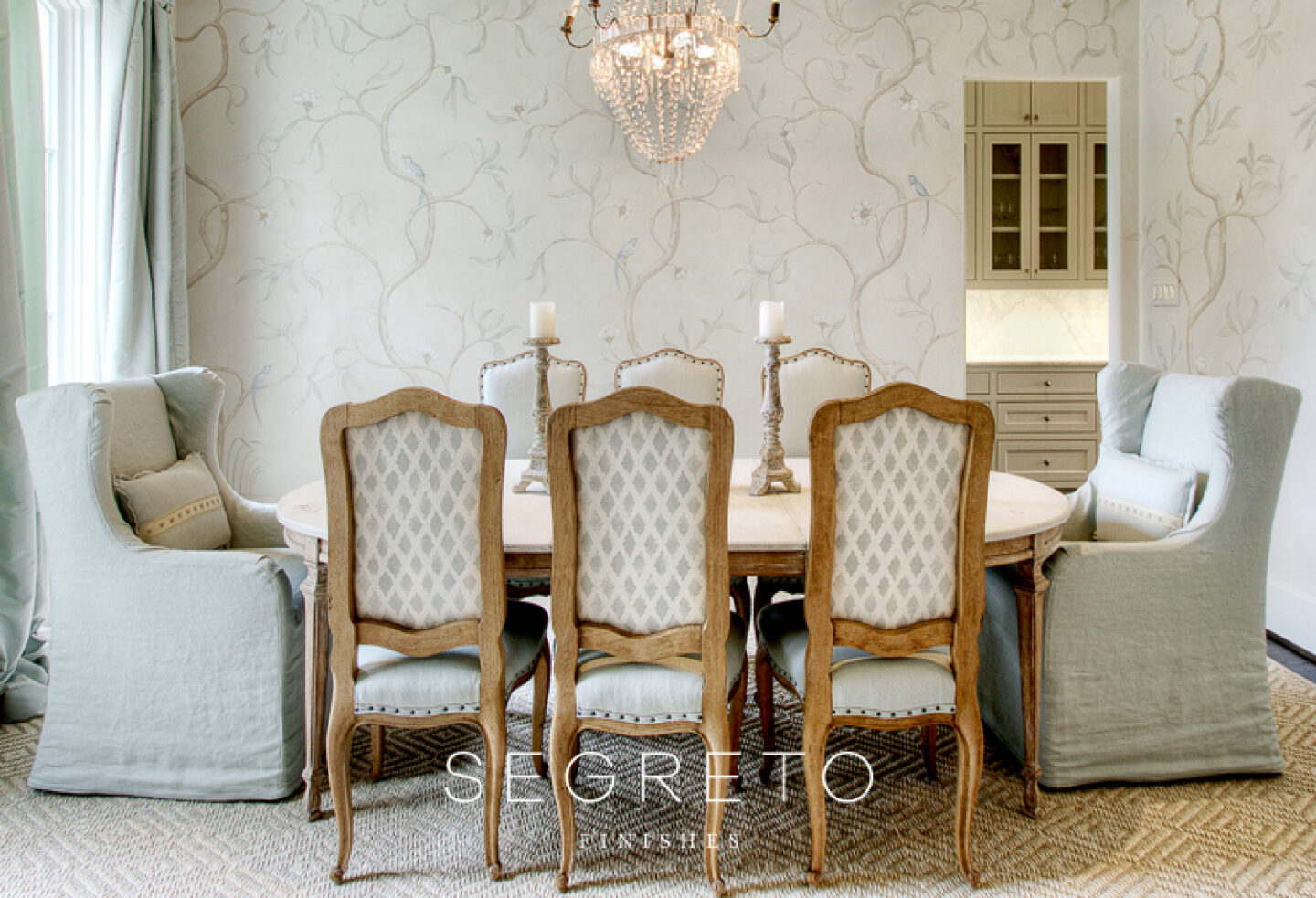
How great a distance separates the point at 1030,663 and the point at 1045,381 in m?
3.75

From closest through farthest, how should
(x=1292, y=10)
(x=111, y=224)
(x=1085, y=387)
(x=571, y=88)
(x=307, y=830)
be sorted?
(x=307, y=830) → (x=1292, y=10) → (x=111, y=224) → (x=571, y=88) → (x=1085, y=387)

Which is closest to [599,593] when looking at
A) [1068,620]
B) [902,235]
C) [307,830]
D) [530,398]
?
[307,830]

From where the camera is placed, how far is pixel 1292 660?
283 cm

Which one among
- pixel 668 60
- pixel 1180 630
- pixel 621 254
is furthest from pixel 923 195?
pixel 1180 630

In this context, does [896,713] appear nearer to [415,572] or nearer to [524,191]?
[415,572]

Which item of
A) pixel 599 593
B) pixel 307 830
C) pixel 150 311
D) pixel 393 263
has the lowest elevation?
pixel 307 830

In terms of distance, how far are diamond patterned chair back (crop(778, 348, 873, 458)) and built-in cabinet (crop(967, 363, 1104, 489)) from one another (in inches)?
105

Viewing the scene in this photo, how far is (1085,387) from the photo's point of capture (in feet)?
17.0

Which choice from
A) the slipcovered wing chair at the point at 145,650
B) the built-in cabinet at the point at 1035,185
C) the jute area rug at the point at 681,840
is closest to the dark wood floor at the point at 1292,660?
the jute area rug at the point at 681,840

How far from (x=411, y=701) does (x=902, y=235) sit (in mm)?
3059

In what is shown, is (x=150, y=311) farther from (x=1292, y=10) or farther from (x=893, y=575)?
(x=1292, y=10)

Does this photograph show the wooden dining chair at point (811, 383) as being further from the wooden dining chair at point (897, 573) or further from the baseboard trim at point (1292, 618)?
the baseboard trim at point (1292, 618)

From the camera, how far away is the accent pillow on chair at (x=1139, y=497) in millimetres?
2092

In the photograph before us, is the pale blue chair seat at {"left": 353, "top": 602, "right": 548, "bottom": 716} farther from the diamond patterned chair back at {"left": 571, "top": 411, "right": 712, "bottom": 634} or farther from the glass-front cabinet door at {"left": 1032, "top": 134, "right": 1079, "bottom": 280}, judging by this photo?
the glass-front cabinet door at {"left": 1032, "top": 134, "right": 1079, "bottom": 280}
